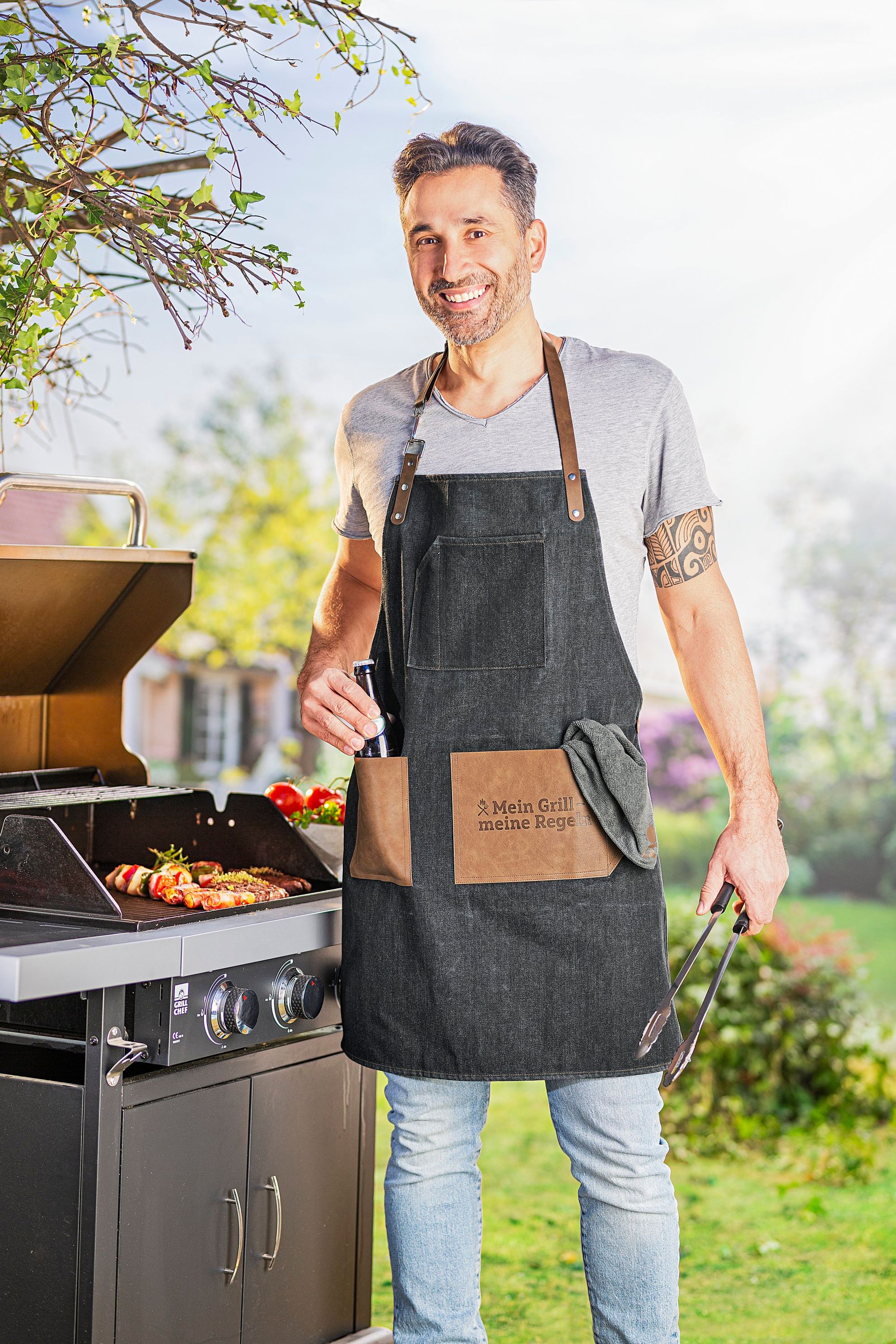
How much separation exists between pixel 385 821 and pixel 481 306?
0.85 meters

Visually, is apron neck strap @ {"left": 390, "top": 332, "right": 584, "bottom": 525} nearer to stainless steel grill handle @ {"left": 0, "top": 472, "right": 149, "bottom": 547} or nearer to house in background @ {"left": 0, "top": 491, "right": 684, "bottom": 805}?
stainless steel grill handle @ {"left": 0, "top": 472, "right": 149, "bottom": 547}

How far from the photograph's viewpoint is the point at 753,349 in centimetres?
675

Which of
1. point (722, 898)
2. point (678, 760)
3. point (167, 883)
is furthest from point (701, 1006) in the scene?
point (678, 760)

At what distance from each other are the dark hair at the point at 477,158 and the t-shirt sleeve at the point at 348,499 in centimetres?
43

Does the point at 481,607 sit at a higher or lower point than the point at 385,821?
higher

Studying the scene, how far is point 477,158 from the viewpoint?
2100mm

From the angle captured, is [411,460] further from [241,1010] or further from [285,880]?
[241,1010]

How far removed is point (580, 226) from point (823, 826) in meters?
3.46

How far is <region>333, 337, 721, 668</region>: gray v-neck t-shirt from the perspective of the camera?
6.67 feet

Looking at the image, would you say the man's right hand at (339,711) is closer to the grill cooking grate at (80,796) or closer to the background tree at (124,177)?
the grill cooking grate at (80,796)

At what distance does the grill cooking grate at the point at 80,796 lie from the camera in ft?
6.94

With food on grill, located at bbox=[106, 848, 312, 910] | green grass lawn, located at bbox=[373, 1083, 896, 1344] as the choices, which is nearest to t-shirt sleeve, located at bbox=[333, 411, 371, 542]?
food on grill, located at bbox=[106, 848, 312, 910]

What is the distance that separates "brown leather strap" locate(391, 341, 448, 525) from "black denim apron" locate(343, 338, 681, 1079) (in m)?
0.03

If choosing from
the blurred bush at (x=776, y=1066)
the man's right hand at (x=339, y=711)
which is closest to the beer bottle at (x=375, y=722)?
the man's right hand at (x=339, y=711)
